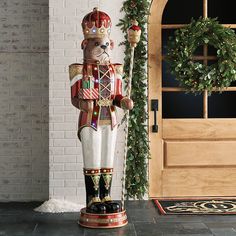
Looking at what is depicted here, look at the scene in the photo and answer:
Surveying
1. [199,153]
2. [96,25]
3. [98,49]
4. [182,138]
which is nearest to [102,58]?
[98,49]

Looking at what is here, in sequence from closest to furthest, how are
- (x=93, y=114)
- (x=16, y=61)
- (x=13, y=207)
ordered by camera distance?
(x=93, y=114) < (x=13, y=207) < (x=16, y=61)

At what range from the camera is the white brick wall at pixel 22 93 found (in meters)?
5.53

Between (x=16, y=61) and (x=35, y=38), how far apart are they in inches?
12.7

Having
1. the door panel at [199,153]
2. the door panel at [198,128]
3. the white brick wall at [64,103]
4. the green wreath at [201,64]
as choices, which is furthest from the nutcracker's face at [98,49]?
the door panel at [199,153]

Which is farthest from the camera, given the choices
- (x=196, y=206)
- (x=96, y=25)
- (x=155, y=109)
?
(x=155, y=109)

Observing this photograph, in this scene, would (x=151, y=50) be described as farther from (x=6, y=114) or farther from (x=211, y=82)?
(x=6, y=114)

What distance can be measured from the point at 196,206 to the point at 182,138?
814 mm

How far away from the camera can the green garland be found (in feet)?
17.6

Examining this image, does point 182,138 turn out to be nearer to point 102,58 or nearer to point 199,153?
point 199,153

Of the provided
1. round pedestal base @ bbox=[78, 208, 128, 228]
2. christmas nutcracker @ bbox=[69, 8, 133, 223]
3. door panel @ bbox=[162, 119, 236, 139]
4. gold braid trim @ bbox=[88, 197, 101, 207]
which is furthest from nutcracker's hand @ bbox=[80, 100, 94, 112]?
door panel @ bbox=[162, 119, 236, 139]

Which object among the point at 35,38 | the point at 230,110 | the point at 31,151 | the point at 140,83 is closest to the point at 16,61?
the point at 35,38

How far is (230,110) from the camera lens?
18.5ft

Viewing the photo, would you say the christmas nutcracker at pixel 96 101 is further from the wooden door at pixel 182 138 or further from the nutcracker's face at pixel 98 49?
the wooden door at pixel 182 138

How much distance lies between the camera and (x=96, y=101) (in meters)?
4.38
